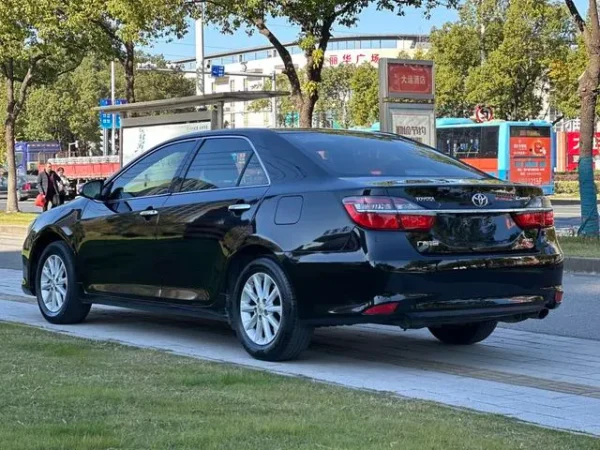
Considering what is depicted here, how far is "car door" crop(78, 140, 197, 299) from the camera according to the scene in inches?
333

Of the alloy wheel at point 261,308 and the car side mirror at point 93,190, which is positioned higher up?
the car side mirror at point 93,190

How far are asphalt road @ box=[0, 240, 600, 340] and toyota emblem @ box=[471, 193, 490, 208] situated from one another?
1882 mm

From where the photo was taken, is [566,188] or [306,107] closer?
[306,107]

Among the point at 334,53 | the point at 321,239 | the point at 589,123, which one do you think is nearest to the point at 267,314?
the point at 321,239

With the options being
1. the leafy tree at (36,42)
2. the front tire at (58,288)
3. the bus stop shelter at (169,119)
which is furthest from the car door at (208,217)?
the leafy tree at (36,42)

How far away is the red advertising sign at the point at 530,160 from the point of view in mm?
40062

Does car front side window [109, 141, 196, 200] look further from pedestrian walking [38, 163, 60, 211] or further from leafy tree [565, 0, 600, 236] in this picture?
pedestrian walking [38, 163, 60, 211]

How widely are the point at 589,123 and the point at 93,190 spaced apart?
10.8 meters

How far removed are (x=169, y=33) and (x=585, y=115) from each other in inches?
471

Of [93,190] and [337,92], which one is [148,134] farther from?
[337,92]

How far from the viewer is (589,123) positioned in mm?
17688

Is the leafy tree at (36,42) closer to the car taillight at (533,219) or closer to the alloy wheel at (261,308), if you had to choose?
the alloy wheel at (261,308)

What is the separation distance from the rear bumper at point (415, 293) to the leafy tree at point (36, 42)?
62.5 ft

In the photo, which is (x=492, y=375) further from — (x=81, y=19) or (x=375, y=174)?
(x=81, y=19)
